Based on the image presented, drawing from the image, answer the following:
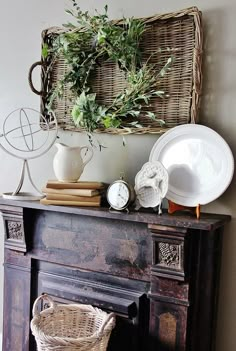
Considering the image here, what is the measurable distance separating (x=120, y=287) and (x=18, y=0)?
5.32 feet

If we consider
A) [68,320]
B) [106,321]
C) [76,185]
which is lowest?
[68,320]

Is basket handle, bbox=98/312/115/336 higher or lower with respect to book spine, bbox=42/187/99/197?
lower

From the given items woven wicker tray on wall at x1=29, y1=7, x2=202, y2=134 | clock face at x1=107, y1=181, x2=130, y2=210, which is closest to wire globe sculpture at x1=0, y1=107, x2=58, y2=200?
woven wicker tray on wall at x1=29, y1=7, x2=202, y2=134

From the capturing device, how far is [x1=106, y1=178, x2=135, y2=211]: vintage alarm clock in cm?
179

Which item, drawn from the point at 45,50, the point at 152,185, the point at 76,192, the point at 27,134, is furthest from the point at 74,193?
the point at 45,50

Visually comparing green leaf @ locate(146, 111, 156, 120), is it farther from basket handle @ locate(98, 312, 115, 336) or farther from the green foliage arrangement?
basket handle @ locate(98, 312, 115, 336)

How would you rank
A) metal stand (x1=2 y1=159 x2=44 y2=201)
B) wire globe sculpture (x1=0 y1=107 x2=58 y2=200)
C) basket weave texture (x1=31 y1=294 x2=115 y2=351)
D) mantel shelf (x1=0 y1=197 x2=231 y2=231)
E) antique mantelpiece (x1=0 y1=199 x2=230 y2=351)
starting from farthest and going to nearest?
wire globe sculpture (x1=0 y1=107 x2=58 y2=200)
metal stand (x1=2 y1=159 x2=44 y2=201)
basket weave texture (x1=31 y1=294 x2=115 y2=351)
antique mantelpiece (x1=0 y1=199 x2=230 y2=351)
mantel shelf (x1=0 y1=197 x2=231 y2=231)

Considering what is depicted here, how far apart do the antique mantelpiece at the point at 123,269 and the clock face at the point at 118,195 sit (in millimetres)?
49

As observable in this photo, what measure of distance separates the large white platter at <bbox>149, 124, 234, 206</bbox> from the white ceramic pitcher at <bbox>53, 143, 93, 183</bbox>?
346 millimetres

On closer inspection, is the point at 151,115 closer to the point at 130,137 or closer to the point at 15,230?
the point at 130,137

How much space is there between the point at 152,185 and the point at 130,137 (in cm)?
34

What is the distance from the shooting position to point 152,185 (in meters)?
1.75

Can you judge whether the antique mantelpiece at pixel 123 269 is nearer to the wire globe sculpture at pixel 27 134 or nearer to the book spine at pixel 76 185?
the book spine at pixel 76 185

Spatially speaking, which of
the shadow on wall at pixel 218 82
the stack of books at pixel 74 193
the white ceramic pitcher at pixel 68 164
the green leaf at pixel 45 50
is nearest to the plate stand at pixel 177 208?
the shadow on wall at pixel 218 82
